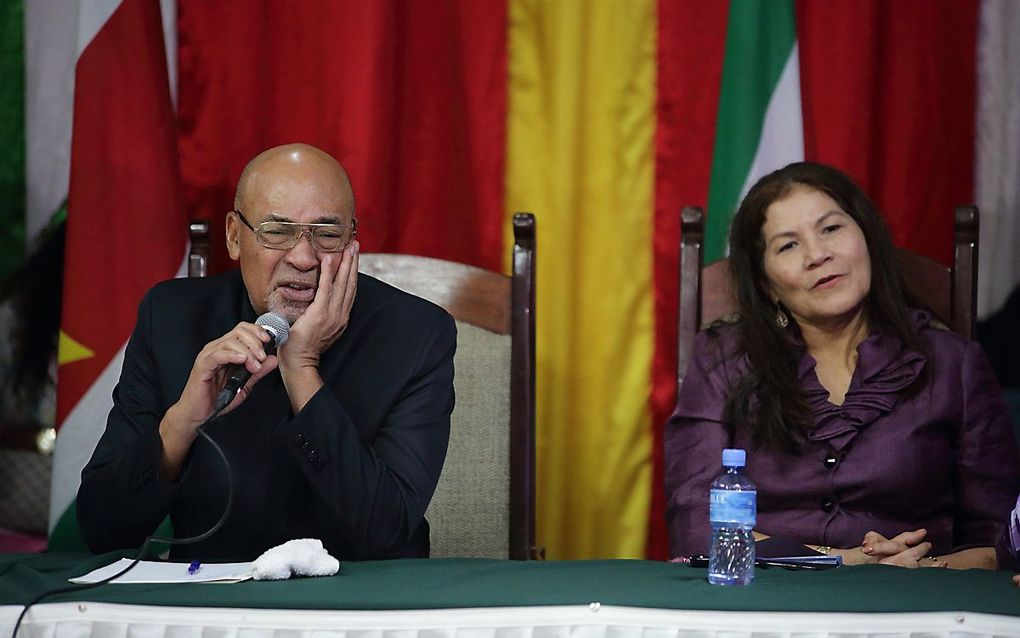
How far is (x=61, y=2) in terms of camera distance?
3.00 metres

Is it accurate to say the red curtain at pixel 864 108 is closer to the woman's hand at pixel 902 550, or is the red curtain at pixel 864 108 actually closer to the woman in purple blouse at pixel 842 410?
the woman in purple blouse at pixel 842 410

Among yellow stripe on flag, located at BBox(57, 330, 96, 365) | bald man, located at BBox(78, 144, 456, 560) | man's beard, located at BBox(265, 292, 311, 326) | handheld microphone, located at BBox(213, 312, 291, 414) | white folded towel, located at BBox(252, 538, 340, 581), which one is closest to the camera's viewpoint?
white folded towel, located at BBox(252, 538, 340, 581)

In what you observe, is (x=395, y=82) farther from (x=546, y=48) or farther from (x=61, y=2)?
(x=61, y=2)

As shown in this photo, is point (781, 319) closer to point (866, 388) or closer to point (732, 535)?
point (866, 388)

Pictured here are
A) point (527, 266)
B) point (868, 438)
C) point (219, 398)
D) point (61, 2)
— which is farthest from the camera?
point (61, 2)

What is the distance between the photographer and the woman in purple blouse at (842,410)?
229cm

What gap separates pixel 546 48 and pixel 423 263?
0.65m

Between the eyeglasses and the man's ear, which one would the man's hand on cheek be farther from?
the man's ear

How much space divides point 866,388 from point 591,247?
31.4 inches

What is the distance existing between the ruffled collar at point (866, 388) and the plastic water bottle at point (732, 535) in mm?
724

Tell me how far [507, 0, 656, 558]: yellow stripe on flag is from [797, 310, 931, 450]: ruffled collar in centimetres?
58

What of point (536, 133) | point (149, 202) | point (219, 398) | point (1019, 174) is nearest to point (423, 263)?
point (536, 133)

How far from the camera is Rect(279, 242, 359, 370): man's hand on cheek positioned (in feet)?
6.36

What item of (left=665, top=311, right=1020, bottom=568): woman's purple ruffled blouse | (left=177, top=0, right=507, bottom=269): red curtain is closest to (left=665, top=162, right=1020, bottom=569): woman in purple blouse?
(left=665, top=311, right=1020, bottom=568): woman's purple ruffled blouse
